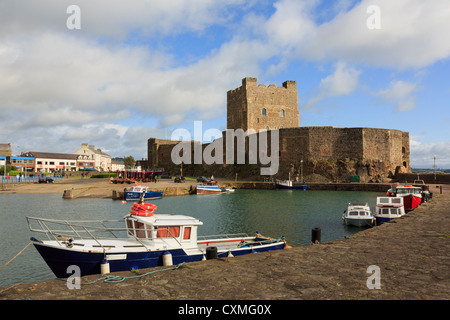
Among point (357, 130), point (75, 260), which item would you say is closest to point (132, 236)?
point (75, 260)

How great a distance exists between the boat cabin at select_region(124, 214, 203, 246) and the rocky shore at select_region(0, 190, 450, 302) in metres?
3.46

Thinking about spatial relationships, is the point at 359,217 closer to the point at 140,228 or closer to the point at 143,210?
the point at 143,210

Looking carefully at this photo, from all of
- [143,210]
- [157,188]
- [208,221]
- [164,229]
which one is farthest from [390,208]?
[157,188]

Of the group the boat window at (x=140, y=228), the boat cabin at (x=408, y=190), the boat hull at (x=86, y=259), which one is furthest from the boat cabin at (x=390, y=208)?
the boat hull at (x=86, y=259)

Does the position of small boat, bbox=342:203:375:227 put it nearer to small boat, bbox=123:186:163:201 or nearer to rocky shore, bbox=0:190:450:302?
rocky shore, bbox=0:190:450:302

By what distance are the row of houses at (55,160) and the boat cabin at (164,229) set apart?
3481 inches

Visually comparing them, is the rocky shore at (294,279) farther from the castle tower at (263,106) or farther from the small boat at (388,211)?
the castle tower at (263,106)

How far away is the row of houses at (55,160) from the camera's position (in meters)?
89.5

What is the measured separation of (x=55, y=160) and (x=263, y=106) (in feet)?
229

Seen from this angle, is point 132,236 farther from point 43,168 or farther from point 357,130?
point 43,168

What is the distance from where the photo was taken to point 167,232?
11.0m
